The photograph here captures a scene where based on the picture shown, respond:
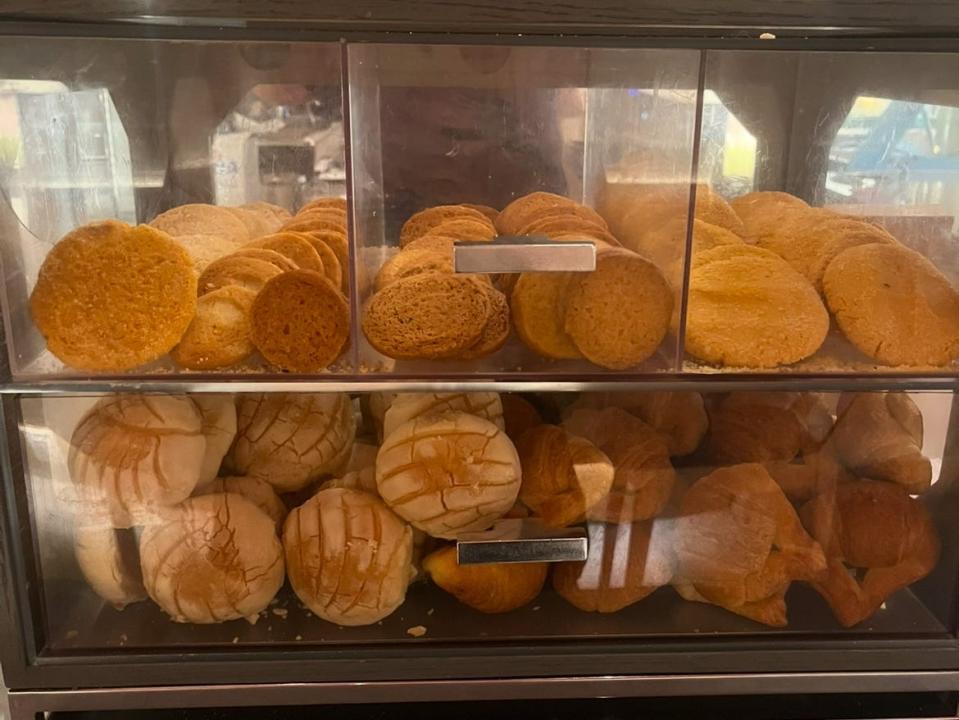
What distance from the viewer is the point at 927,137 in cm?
107

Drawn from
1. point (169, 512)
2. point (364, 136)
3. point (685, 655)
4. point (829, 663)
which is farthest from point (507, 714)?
point (364, 136)

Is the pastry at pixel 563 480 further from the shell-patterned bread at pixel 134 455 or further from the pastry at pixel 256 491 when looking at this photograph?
the shell-patterned bread at pixel 134 455

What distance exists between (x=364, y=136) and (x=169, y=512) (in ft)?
1.93

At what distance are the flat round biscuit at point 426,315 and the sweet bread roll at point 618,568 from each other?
0.37 metres

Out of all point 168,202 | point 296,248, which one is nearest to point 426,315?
point 296,248

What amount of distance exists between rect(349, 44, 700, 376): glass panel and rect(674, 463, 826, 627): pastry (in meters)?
0.26

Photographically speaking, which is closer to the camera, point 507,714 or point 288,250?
point 288,250

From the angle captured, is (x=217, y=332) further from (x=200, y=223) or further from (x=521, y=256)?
(x=521, y=256)

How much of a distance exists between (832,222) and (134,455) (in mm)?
1032

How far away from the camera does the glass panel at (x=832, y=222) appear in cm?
105

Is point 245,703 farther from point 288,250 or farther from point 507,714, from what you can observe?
point 288,250

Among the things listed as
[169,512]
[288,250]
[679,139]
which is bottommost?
[169,512]

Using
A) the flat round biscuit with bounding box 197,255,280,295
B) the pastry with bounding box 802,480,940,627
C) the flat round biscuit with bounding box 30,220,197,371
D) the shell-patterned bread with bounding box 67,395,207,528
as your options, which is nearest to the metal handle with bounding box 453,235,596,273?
the flat round biscuit with bounding box 197,255,280,295

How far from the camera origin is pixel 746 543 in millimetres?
1156
